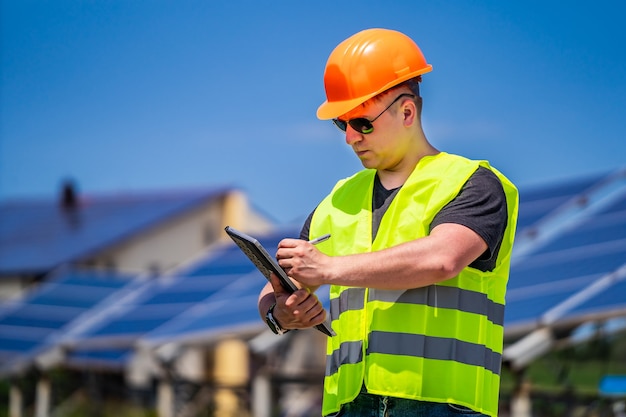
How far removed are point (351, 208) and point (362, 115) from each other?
31cm

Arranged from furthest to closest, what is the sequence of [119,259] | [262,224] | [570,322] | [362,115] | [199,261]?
1. [262,224]
2. [119,259]
3. [199,261]
4. [570,322]
5. [362,115]

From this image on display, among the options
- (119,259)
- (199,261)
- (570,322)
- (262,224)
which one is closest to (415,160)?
(570,322)

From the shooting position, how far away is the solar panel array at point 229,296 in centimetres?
910

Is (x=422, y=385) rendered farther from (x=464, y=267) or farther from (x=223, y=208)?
(x=223, y=208)

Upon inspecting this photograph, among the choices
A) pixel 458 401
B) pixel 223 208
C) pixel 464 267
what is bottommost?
pixel 458 401

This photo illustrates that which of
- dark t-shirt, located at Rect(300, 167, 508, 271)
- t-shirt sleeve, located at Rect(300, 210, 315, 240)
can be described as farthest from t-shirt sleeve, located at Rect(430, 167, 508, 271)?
t-shirt sleeve, located at Rect(300, 210, 315, 240)

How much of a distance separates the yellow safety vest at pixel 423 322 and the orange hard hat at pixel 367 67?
0.25 meters

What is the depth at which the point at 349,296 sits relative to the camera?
3162mm

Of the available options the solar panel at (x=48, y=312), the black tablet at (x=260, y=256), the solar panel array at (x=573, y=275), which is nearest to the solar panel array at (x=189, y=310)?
the solar panel at (x=48, y=312)

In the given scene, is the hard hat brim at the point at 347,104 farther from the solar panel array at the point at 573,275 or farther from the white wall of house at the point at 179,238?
the white wall of house at the point at 179,238

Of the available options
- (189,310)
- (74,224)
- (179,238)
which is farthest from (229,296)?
(74,224)

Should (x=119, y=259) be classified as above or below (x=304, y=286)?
above

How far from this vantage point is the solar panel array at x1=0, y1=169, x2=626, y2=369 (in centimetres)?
910

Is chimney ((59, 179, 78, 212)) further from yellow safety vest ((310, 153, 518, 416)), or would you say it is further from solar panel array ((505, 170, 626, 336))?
yellow safety vest ((310, 153, 518, 416))
